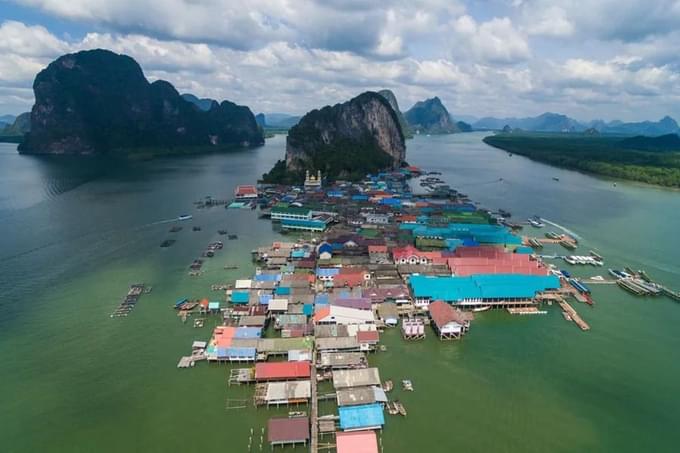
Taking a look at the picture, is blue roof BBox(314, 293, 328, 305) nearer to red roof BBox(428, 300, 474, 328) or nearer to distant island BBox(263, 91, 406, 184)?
red roof BBox(428, 300, 474, 328)

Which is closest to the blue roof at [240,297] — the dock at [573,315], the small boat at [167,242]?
the small boat at [167,242]

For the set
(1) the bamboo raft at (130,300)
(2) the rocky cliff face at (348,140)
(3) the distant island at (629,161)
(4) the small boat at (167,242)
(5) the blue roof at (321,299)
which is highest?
(2) the rocky cliff face at (348,140)

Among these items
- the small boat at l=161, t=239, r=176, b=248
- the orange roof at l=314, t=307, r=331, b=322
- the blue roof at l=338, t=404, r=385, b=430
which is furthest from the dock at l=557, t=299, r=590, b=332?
the small boat at l=161, t=239, r=176, b=248

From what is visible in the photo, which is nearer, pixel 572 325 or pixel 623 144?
pixel 572 325

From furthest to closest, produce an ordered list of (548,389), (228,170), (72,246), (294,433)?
1. (228,170)
2. (72,246)
3. (548,389)
4. (294,433)

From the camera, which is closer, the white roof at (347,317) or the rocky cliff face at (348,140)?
the white roof at (347,317)

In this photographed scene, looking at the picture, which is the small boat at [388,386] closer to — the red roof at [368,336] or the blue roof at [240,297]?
the red roof at [368,336]

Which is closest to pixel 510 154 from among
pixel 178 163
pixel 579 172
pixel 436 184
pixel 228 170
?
pixel 579 172

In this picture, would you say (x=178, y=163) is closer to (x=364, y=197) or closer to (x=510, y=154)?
(x=364, y=197)
